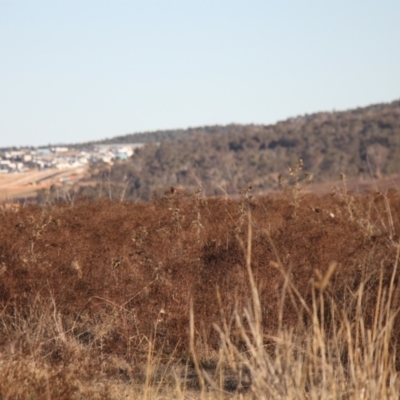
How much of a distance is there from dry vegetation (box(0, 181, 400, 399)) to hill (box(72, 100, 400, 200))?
29865mm

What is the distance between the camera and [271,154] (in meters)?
53.0

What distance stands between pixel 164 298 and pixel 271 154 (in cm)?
4601

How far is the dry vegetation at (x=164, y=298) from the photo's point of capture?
5973 mm

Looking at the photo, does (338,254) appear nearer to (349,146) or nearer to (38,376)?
(38,376)

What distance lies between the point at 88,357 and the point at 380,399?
266cm

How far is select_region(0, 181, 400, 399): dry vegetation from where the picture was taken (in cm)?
597

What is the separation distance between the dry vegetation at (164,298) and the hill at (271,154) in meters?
29.9

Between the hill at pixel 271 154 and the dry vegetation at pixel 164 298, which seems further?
the hill at pixel 271 154

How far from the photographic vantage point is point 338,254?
811 centimetres

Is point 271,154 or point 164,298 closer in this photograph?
point 164,298

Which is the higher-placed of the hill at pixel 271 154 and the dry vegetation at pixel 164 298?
the dry vegetation at pixel 164 298

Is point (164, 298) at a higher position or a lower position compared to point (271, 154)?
→ higher

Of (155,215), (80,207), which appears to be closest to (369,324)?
(155,215)

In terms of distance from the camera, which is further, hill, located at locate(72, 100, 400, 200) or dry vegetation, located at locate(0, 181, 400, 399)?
hill, located at locate(72, 100, 400, 200)
